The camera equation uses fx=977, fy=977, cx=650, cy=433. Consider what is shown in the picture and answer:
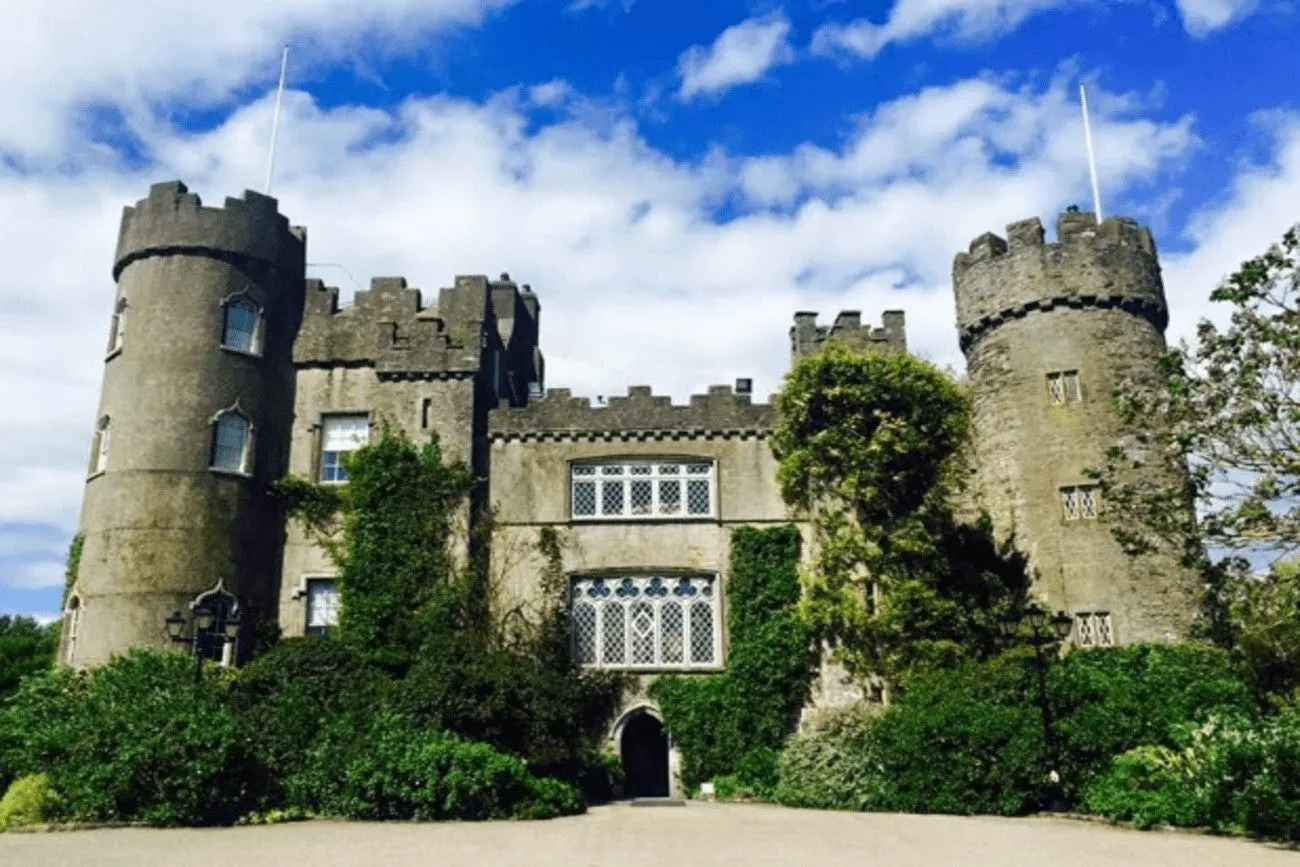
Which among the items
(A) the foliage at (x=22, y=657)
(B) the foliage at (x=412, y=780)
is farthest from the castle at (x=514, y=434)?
(B) the foliage at (x=412, y=780)

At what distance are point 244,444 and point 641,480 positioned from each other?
10321 mm

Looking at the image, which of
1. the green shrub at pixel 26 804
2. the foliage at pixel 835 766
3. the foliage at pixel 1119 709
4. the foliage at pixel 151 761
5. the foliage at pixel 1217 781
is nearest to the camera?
the foliage at pixel 1217 781

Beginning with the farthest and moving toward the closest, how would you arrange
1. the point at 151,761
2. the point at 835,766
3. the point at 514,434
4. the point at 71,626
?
1. the point at 514,434
2. the point at 71,626
3. the point at 835,766
4. the point at 151,761

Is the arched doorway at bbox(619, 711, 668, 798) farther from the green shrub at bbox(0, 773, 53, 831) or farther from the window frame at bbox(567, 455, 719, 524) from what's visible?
the green shrub at bbox(0, 773, 53, 831)

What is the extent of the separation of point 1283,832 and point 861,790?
780 cm

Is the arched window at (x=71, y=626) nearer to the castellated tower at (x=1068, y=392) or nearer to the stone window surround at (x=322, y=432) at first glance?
the stone window surround at (x=322, y=432)

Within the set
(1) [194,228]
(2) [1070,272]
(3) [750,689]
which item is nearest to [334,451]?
(1) [194,228]

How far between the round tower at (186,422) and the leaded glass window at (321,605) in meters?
0.98

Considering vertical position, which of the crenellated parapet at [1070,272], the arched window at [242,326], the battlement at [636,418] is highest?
the crenellated parapet at [1070,272]

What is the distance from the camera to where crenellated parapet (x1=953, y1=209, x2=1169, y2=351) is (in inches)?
1039

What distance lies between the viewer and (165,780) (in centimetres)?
1666

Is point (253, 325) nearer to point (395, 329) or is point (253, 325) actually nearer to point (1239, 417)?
point (395, 329)

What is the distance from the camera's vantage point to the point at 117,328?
26.0 metres

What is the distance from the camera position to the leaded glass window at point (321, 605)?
81.3 feet
